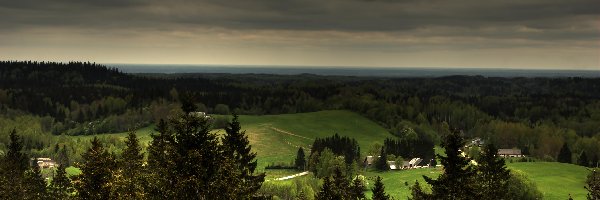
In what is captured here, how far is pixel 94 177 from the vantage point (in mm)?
31172

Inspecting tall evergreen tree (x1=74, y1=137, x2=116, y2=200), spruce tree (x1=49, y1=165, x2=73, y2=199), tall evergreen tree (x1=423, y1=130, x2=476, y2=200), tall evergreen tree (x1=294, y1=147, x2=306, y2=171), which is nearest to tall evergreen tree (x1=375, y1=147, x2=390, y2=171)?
tall evergreen tree (x1=294, y1=147, x2=306, y2=171)

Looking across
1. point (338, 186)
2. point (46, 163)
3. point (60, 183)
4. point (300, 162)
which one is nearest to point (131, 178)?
point (338, 186)

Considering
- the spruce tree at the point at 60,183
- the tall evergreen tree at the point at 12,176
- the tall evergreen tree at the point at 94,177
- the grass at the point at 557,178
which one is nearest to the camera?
the tall evergreen tree at the point at 94,177

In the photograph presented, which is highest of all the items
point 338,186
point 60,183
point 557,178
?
point 338,186

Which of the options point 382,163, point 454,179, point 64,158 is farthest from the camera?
point 64,158

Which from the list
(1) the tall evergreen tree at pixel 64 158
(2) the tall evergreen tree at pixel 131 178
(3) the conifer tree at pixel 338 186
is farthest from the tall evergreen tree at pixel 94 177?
(1) the tall evergreen tree at pixel 64 158

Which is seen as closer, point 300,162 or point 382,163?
point 382,163

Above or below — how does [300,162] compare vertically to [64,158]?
above

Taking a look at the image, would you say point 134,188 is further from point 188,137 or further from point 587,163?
point 587,163

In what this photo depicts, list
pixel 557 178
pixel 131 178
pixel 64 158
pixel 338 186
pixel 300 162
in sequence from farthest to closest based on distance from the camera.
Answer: pixel 64 158, pixel 300 162, pixel 557 178, pixel 338 186, pixel 131 178

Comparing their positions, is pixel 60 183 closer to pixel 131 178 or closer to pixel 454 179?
pixel 131 178

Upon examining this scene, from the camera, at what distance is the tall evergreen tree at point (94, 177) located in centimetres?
3073

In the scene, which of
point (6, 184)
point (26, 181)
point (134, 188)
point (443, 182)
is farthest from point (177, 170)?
point (26, 181)

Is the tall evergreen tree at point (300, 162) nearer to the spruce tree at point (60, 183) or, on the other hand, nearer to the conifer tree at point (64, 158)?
the conifer tree at point (64, 158)
